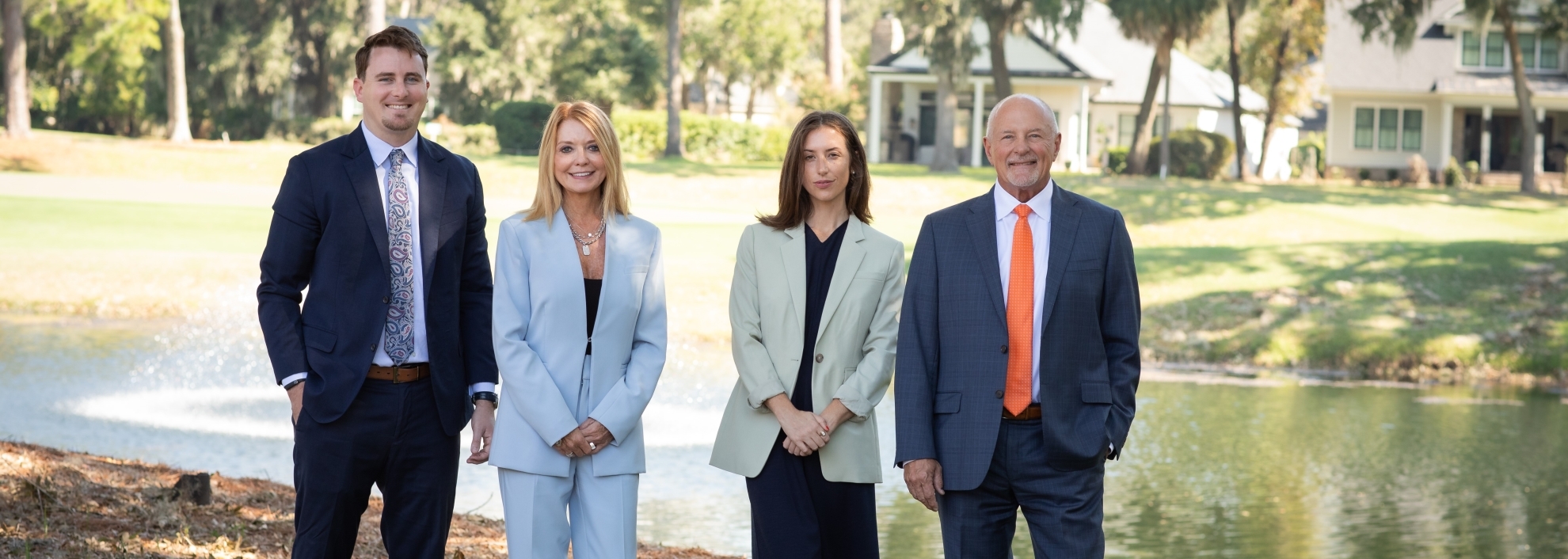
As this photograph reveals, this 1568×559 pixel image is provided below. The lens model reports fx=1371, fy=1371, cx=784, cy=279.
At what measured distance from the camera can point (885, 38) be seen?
145 feet

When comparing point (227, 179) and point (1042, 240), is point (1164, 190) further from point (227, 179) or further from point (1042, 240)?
point (1042, 240)

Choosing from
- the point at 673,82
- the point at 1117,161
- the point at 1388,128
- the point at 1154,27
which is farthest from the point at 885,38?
the point at 1388,128

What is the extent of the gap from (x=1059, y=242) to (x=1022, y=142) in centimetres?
31

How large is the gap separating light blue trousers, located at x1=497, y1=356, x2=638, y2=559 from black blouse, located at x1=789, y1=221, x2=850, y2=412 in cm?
60

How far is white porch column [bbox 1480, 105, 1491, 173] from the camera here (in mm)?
38344

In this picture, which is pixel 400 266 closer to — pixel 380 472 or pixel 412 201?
pixel 412 201

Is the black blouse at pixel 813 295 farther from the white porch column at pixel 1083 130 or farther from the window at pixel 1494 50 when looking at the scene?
the window at pixel 1494 50

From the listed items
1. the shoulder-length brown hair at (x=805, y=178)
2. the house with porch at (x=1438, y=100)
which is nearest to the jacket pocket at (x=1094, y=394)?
the shoulder-length brown hair at (x=805, y=178)

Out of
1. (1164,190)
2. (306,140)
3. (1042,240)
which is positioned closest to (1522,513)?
(1042,240)

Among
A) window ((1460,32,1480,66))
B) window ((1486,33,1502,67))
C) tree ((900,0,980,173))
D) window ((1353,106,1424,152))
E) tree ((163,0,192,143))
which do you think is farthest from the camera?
window ((1353,106,1424,152))

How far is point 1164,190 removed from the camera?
92.1 ft

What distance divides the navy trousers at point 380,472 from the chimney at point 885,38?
40.5 meters

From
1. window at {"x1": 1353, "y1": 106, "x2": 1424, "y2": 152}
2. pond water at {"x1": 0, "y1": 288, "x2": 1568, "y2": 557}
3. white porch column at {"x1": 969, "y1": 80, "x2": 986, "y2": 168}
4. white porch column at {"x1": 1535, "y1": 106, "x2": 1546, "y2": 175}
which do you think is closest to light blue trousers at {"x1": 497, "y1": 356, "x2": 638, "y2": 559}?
pond water at {"x1": 0, "y1": 288, "x2": 1568, "y2": 557}

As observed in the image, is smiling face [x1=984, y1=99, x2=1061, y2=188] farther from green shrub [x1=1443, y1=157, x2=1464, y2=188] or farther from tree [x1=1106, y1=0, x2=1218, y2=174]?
green shrub [x1=1443, y1=157, x2=1464, y2=188]
